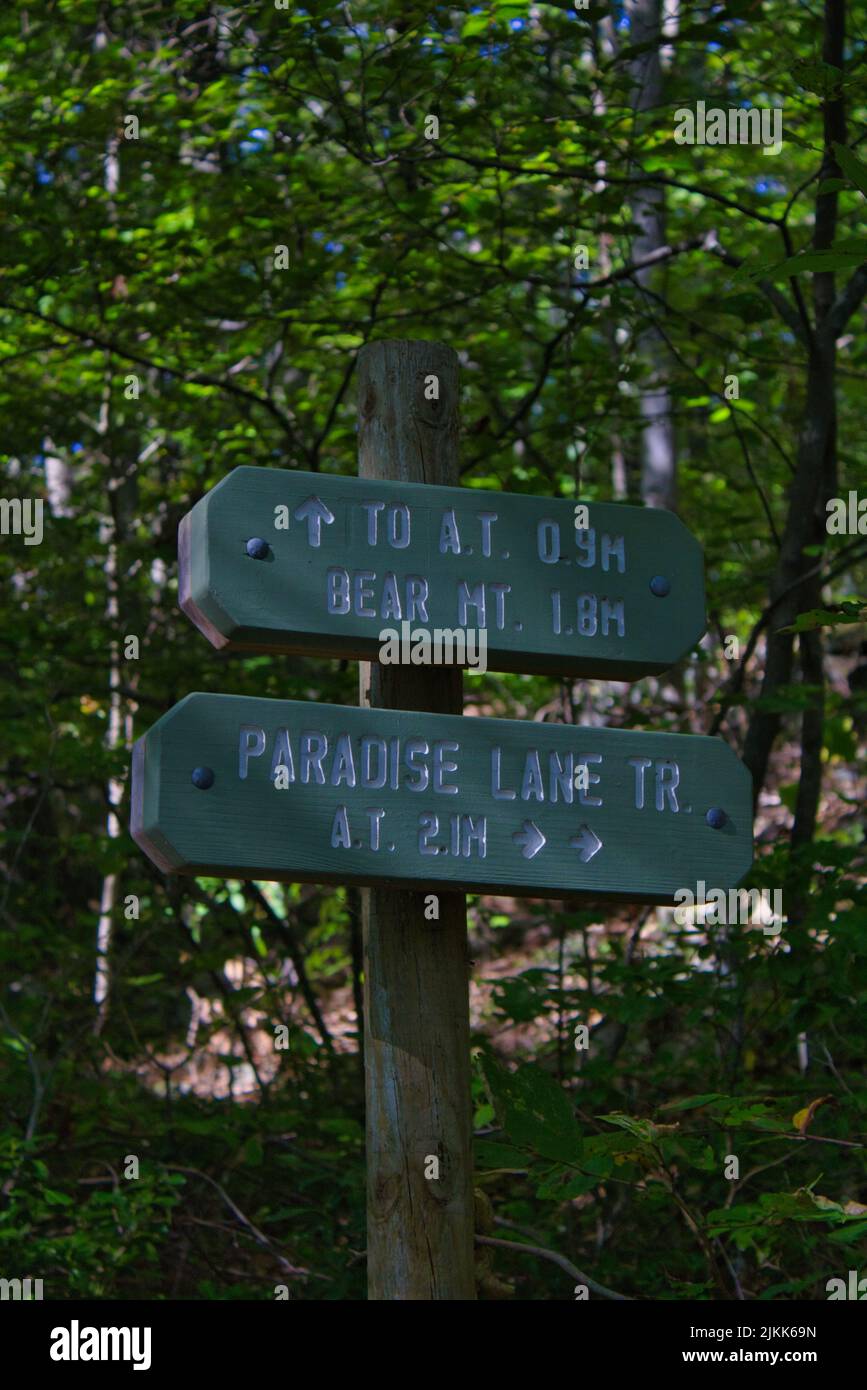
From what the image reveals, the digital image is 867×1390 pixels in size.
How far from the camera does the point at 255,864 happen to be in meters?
2.37

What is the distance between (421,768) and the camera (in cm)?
251

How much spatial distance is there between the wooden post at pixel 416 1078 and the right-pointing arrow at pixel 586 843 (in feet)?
0.80

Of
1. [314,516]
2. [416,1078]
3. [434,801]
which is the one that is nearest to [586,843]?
[434,801]

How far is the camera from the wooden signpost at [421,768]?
241 cm

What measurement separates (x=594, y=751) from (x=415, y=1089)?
0.67 m

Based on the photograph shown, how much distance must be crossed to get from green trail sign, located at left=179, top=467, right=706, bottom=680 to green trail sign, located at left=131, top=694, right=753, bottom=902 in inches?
6.1

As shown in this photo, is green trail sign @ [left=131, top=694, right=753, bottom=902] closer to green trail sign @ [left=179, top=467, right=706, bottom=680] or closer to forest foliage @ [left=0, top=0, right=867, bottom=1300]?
green trail sign @ [left=179, top=467, right=706, bottom=680]

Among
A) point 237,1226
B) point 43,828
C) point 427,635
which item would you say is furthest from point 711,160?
point 427,635

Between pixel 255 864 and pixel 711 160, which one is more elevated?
pixel 711 160

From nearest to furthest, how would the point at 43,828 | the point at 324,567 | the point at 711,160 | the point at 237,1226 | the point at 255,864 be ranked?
the point at 255,864
the point at 324,567
the point at 237,1226
the point at 43,828
the point at 711,160

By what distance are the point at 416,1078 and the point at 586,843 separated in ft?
1.67

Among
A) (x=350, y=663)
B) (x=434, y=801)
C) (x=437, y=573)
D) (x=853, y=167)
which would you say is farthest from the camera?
(x=350, y=663)

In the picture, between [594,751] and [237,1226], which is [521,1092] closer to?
[594,751]

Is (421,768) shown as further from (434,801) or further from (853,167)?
(853,167)
